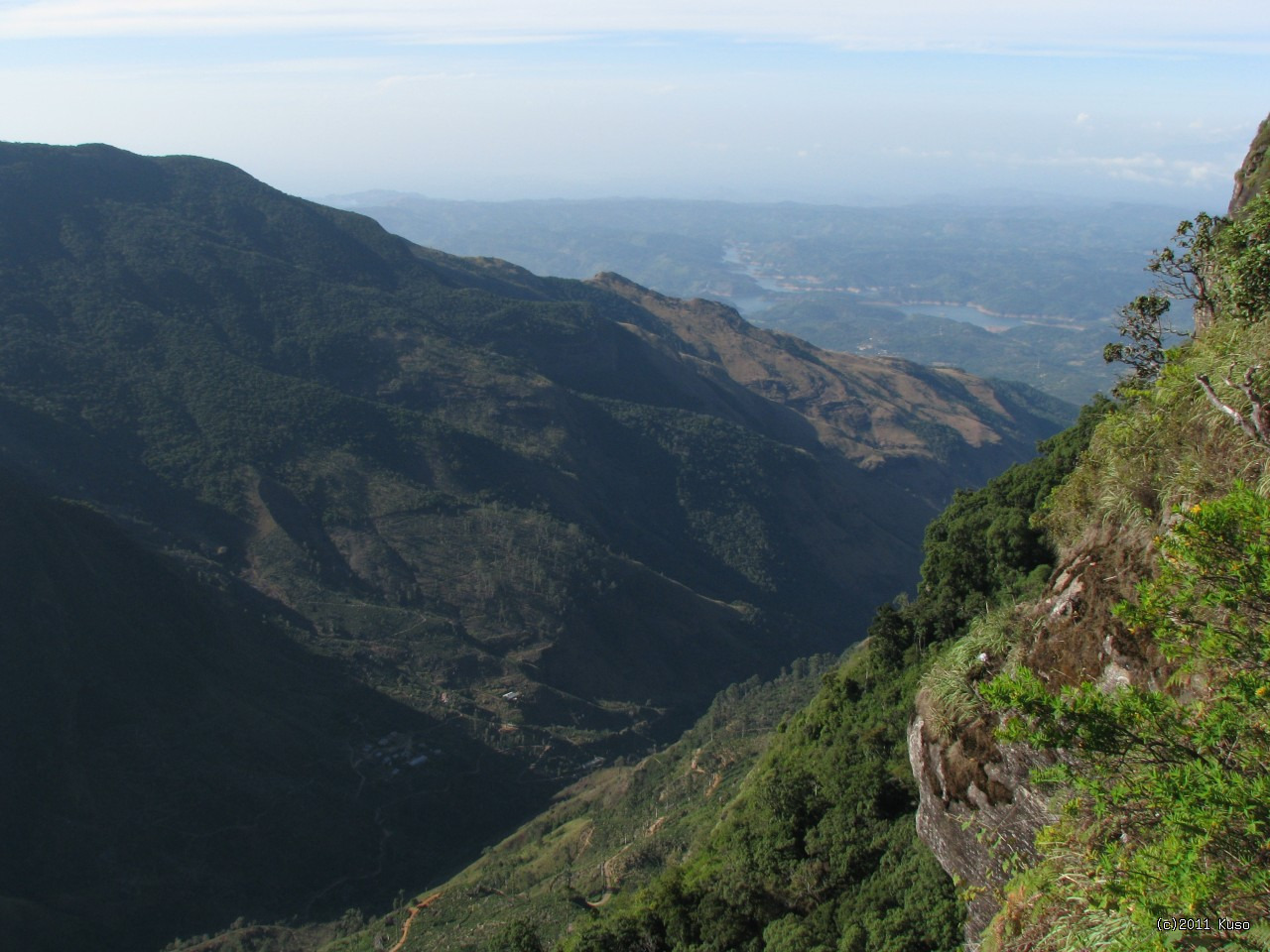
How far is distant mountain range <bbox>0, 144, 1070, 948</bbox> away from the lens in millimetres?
42625

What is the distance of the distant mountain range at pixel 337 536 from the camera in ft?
140

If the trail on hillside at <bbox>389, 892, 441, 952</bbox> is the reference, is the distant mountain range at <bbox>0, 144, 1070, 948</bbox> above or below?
above

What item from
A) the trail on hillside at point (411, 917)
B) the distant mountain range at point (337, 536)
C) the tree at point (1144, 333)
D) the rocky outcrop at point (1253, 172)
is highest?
the rocky outcrop at point (1253, 172)

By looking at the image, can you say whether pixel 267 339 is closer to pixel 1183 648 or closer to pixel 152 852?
pixel 152 852

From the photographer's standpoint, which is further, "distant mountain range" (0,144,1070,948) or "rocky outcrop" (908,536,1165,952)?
"distant mountain range" (0,144,1070,948)

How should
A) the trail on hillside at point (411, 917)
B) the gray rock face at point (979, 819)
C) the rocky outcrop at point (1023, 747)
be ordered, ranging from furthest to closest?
the trail on hillside at point (411, 917), the gray rock face at point (979, 819), the rocky outcrop at point (1023, 747)

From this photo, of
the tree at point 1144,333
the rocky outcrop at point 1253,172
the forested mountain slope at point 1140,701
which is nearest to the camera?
the forested mountain slope at point 1140,701

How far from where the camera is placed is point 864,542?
88438 millimetres

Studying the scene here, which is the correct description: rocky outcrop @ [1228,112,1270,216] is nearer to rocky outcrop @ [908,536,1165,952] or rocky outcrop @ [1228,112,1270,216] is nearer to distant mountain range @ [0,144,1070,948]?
rocky outcrop @ [908,536,1165,952]

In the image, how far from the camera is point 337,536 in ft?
219

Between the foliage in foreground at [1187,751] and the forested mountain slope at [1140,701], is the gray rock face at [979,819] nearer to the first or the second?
the forested mountain slope at [1140,701]

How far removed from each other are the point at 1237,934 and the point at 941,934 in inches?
251

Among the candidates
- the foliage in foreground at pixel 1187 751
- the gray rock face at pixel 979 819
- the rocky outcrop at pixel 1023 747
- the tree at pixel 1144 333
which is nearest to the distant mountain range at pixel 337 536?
the gray rock face at pixel 979 819

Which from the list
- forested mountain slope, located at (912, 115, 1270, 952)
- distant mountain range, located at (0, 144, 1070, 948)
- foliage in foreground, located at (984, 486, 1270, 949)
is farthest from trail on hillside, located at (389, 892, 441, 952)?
foliage in foreground, located at (984, 486, 1270, 949)
